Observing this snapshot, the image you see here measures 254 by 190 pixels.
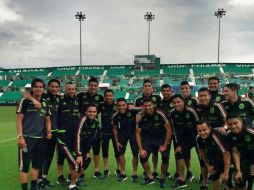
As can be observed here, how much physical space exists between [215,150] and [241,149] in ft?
1.51

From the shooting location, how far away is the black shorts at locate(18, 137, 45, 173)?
588 cm

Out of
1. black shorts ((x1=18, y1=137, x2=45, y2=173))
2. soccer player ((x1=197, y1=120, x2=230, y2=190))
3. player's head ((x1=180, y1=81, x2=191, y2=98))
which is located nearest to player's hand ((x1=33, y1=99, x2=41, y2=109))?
black shorts ((x1=18, y1=137, x2=45, y2=173))

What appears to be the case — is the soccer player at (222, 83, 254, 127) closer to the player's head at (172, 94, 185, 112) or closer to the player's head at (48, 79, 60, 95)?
the player's head at (172, 94, 185, 112)

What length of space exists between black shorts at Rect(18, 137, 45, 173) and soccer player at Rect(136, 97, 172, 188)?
2.20 m

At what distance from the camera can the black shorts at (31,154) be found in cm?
588

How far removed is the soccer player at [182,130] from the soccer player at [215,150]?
0.98 m

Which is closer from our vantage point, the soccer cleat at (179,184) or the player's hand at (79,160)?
the player's hand at (79,160)

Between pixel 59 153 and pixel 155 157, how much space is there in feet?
7.32

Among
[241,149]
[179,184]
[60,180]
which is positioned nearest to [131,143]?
[179,184]

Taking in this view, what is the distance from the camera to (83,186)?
6941 millimetres

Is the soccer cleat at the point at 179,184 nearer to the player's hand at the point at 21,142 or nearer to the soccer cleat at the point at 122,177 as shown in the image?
the soccer cleat at the point at 122,177

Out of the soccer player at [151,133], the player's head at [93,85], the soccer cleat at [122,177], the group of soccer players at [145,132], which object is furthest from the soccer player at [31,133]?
the soccer player at [151,133]

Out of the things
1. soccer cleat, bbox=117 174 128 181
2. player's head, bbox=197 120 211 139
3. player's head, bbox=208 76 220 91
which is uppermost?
player's head, bbox=208 76 220 91

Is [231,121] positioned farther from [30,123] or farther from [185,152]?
[30,123]
